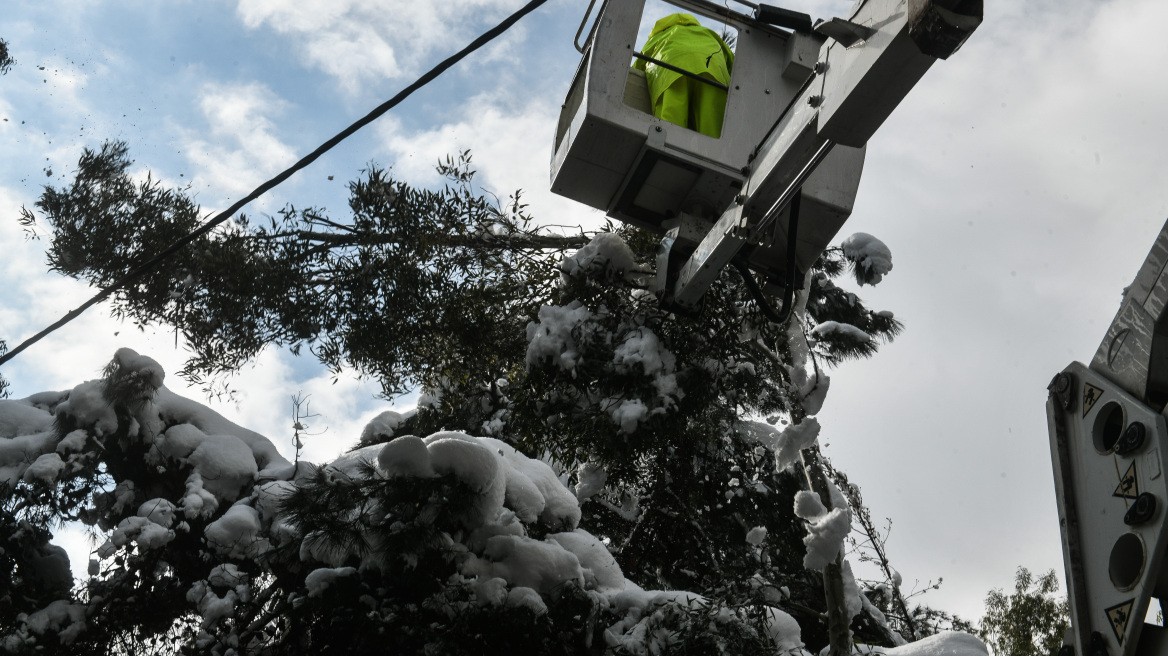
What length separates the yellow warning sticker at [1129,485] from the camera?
224 cm

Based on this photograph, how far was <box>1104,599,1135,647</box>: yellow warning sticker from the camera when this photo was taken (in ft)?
7.25

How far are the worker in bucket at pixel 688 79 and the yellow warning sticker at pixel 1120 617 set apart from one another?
2.98 metres

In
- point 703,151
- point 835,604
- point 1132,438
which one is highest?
point 703,151

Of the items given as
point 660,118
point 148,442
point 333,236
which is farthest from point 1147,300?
point 148,442

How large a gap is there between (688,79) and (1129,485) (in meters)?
3.15

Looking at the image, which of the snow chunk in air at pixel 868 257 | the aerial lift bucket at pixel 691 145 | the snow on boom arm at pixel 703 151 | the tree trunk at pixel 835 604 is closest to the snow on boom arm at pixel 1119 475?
A: the snow on boom arm at pixel 703 151

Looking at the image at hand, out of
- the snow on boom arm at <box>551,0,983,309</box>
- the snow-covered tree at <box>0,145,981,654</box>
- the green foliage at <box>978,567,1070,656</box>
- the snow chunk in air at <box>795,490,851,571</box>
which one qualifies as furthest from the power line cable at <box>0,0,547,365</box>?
the green foliage at <box>978,567,1070,656</box>

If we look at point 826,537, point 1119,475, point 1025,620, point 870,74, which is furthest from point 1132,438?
point 1025,620

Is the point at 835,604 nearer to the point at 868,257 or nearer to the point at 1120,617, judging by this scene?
the point at 868,257

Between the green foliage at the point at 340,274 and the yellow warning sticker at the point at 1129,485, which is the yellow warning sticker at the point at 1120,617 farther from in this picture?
the green foliage at the point at 340,274

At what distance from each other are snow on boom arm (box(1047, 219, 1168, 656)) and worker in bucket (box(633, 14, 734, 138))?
8.32ft

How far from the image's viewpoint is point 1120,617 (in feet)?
7.34

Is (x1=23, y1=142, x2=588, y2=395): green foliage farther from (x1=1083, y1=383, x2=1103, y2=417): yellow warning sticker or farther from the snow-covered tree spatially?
(x1=1083, y1=383, x2=1103, y2=417): yellow warning sticker

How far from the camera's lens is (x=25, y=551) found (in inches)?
274
